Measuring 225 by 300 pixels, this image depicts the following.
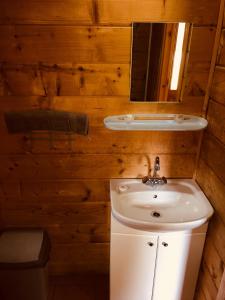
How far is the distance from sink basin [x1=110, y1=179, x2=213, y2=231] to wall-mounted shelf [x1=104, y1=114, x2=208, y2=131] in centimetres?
35

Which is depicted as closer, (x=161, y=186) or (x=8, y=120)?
(x=8, y=120)

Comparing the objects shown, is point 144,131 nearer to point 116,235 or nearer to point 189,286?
point 116,235

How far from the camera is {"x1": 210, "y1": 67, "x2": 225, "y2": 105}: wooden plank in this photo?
1.14m

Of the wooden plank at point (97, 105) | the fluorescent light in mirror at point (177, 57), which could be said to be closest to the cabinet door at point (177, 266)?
the wooden plank at point (97, 105)

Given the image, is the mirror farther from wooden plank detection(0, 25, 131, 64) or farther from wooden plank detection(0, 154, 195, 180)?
wooden plank detection(0, 154, 195, 180)

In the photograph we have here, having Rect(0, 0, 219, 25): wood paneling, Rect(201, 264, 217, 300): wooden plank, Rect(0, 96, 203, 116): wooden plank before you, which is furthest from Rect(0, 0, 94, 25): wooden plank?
Rect(201, 264, 217, 300): wooden plank

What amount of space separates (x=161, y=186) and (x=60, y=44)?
92 centimetres

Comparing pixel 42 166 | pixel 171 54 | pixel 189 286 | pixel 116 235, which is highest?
pixel 171 54

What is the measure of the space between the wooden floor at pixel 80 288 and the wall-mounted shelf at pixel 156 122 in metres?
1.16

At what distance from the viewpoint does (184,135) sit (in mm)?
1393

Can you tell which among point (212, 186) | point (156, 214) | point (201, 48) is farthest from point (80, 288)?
point (201, 48)

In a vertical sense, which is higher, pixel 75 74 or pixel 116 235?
pixel 75 74

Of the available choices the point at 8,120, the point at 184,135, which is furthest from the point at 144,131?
the point at 8,120

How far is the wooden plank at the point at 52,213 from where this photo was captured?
1.55 metres
